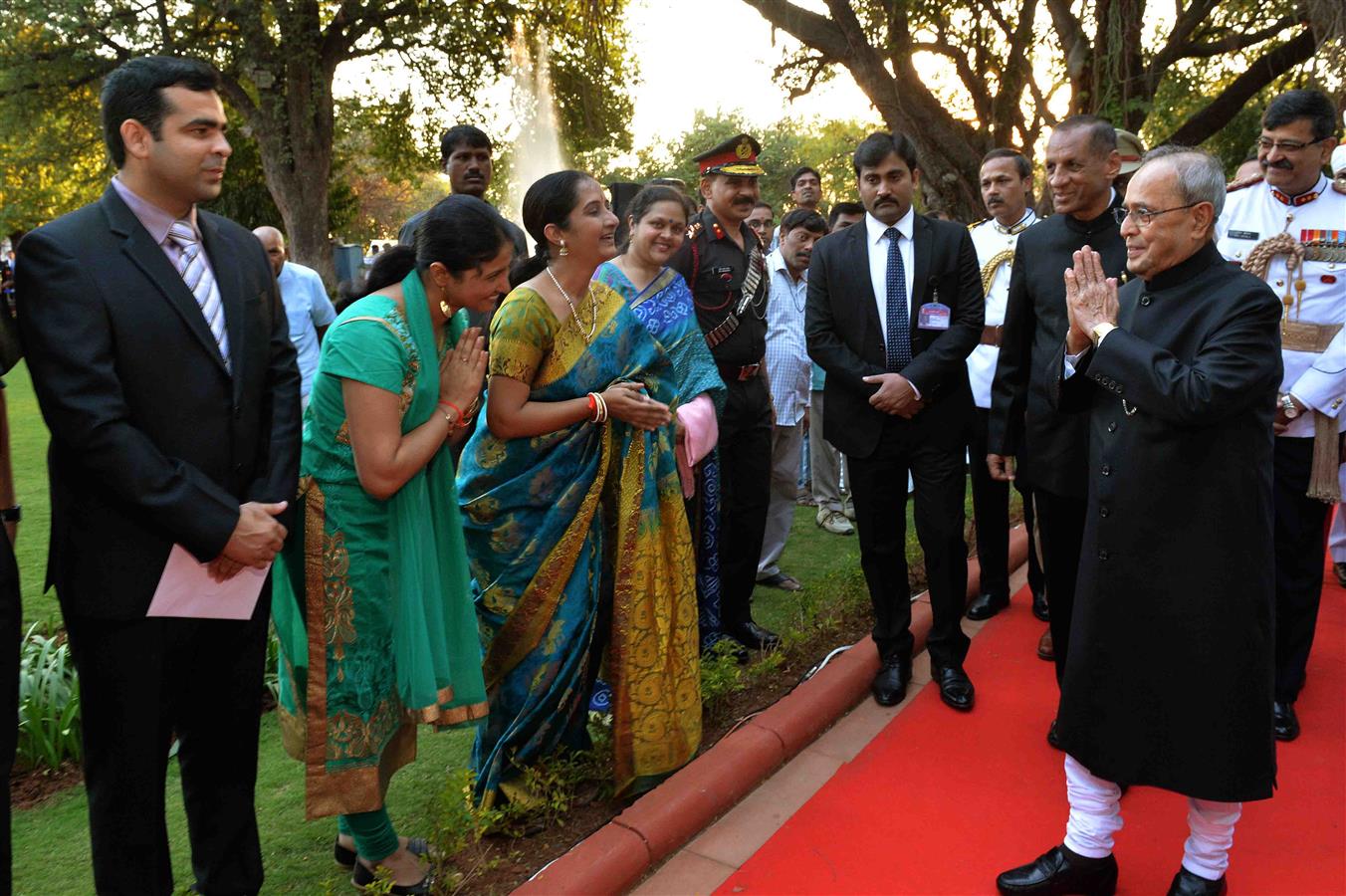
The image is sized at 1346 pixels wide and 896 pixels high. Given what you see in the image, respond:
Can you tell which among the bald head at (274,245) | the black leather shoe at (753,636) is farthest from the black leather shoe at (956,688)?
the bald head at (274,245)

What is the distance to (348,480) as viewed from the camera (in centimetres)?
255

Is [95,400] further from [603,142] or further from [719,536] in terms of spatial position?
[603,142]

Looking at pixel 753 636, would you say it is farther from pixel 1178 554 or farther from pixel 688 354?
pixel 1178 554

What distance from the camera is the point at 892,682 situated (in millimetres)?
4105

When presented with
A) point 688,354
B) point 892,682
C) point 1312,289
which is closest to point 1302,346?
point 1312,289

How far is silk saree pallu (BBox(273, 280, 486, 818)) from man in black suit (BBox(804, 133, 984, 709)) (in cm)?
195

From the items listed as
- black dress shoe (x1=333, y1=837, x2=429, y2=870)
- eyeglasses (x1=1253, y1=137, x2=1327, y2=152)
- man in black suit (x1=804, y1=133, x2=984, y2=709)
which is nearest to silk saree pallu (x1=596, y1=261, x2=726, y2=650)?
man in black suit (x1=804, y1=133, x2=984, y2=709)

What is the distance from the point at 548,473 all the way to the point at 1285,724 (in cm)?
285

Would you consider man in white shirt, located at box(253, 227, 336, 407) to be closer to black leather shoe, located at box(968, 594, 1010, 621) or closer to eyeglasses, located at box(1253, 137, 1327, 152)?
black leather shoe, located at box(968, 594, 1010, 621)

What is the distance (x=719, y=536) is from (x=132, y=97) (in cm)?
296

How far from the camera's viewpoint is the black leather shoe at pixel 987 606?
5.09m

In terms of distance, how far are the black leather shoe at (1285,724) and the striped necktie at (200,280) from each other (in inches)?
146

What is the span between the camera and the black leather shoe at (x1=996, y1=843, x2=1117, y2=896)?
106 inches

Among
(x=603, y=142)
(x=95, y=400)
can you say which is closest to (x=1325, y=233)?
(x=95, y=400)
